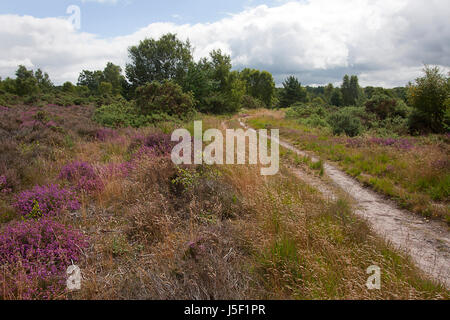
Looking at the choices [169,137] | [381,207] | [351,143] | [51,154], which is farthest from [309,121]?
[51,154]

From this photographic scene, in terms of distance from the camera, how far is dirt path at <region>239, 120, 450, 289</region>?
3.67 m

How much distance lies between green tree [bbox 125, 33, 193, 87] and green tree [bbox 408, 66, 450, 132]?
34.6 metres

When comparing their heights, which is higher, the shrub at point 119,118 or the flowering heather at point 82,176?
the shrub at point 119,118

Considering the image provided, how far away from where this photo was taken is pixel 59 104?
101 ft

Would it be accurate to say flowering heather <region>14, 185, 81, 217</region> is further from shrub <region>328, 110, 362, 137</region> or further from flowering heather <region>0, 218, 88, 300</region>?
shrub <region>328, 110, 362, 137</region>

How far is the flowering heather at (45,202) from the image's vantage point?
511 cm

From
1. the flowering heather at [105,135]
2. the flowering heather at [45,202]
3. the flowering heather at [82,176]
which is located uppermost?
the flowering heather at [105,135]

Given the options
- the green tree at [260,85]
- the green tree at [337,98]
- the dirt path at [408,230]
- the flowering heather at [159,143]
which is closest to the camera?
the dirt path at [408,230]

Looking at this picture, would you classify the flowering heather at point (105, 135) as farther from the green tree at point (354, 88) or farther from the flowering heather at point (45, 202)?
the green tree at point (354, 88)

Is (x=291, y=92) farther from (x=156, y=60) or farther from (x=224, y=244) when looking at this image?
(x=224, y=244)

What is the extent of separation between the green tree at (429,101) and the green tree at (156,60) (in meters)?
34.6

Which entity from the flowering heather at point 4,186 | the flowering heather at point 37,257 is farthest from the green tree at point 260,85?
the flowering heather at point 37,257

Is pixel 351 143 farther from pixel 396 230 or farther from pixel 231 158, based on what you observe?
pixel 396 230
